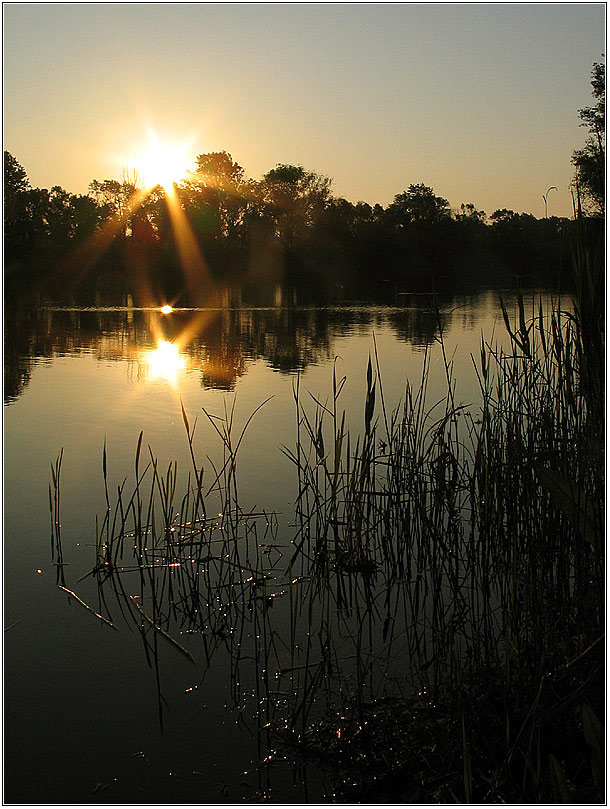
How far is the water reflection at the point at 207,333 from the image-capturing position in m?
7.93

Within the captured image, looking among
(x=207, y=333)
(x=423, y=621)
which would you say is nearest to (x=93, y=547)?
(x=423, y=621)

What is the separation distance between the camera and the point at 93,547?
3086 millimetres

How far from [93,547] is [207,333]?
815 centimetres

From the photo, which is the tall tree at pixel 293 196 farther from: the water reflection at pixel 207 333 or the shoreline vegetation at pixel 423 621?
the shoreline vegetation at pixel 423 621

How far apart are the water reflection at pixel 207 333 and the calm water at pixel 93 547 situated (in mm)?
75

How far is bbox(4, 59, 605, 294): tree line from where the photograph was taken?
25.8 m

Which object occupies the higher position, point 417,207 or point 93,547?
point 417,207

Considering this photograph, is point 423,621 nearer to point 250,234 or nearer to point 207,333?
point 207,333

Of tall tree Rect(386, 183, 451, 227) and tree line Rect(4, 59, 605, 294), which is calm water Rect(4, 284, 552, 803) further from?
tall tree Rect(386, 183, 451, 227)

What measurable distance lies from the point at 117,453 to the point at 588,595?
288cm

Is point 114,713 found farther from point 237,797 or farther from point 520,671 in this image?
point 520,671

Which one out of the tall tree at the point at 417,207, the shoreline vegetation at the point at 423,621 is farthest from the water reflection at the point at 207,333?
the tall tree at the point at 417,207

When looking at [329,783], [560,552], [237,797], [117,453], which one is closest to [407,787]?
[329,783]

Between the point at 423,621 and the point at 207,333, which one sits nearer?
the point at 423,621
